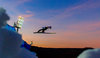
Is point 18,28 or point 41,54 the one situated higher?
point 18,28

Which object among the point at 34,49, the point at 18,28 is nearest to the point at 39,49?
the point at 34,49

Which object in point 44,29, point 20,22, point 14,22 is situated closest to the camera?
point 14,22

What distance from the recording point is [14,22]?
235 feet

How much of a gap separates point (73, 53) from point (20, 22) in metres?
26.3

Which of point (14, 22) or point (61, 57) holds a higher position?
point (14, 22)

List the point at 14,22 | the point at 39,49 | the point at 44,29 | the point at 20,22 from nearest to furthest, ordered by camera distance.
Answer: the point at 14,22 → the point at 20,22 → the point at 44,29 → the point at 39,49

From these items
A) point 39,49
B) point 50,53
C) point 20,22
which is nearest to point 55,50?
point 50,53

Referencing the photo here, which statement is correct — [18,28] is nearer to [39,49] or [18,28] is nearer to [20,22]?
[20,22]

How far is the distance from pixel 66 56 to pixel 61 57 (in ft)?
7.35

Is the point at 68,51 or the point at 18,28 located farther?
the point at 68,51

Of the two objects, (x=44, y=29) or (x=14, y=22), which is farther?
(x=44, y=29)

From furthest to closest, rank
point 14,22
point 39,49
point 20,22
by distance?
point 39,49
point 20,22
point 14,22

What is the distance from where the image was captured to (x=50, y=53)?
8850cm

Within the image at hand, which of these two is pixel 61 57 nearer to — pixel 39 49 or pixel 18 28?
pixel 39 49
